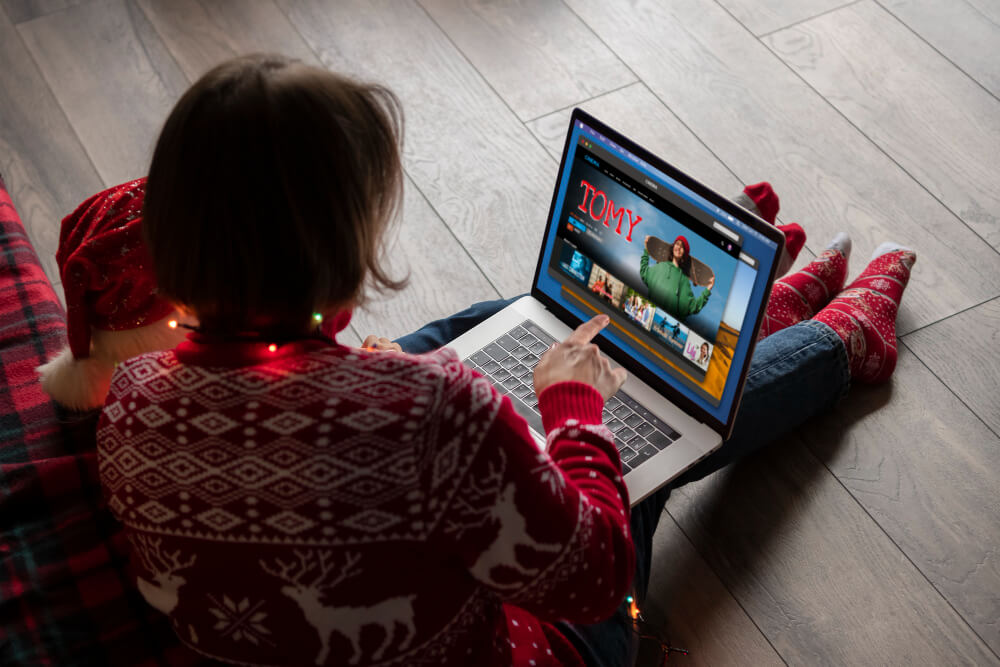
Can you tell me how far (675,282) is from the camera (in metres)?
1.04

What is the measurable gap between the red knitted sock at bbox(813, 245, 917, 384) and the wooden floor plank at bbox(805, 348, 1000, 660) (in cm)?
6

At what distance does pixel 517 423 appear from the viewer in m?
0.68

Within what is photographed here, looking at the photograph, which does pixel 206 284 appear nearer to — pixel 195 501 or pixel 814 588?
pixel 195 501

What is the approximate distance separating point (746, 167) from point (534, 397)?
2.88 feet

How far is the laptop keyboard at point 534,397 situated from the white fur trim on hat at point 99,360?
36 centimetres

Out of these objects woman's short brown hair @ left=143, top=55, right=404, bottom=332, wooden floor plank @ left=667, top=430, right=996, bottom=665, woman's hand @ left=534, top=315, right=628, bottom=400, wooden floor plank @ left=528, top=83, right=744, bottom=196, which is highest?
woman's short brown hair @ left=143, top=55, right=404, bottom=332

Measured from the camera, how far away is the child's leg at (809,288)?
146 centimetres

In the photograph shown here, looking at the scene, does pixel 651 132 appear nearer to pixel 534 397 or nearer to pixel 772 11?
pixel 772 11

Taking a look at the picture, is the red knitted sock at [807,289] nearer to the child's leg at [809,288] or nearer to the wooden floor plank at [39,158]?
the child's leg at [809,288]

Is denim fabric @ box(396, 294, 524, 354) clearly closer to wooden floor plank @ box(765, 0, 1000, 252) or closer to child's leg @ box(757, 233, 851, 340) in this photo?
child's leg @ box(757, 233, 851, 340)

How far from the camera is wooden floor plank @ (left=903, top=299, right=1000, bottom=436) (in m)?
1.43

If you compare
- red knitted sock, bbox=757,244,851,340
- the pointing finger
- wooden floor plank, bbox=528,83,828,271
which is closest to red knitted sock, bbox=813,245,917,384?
red knitted sock, bbox=757,244,851,340

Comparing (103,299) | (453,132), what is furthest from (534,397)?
(453,132)

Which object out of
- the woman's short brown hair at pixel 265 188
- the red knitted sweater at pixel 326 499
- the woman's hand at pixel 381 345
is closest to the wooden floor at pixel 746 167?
the woman's hand at pixel 381 345
